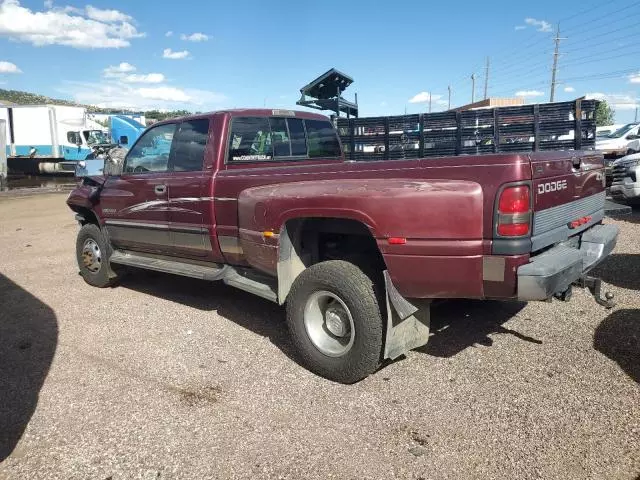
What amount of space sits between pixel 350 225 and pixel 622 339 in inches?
94.2

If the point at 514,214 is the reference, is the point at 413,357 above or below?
below

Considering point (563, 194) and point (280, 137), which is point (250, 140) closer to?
point (280, 137)

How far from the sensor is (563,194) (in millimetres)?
3193

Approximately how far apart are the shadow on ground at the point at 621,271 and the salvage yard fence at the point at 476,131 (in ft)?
9.15

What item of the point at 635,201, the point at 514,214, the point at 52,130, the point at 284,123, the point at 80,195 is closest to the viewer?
the point at 514,214

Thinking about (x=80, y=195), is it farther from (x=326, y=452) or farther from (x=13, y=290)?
(x=326, y=452)

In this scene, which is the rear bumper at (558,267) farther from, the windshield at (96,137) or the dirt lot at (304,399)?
the windshield at (96,137)

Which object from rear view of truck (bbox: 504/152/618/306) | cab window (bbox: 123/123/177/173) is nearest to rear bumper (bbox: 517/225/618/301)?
rear view of truck (bbox: 504/152/618/306)

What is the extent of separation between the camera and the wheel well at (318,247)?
12.0 ft

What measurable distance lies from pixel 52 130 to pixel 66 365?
91.0ft

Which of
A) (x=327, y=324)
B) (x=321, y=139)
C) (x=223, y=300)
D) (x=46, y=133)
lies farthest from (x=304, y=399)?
(x=46, y=133)

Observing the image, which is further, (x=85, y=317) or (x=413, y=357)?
(x=85, y=317)

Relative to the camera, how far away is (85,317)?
520 centimetres

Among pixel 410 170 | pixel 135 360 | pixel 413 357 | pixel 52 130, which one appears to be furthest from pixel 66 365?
pixel 52 130
